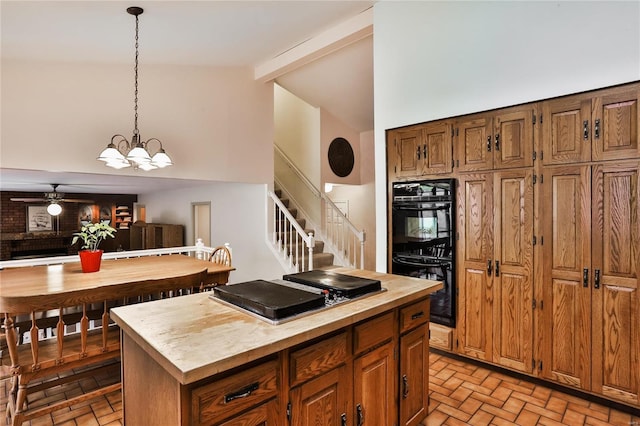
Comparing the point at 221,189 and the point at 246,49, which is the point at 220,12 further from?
the point at 221,189

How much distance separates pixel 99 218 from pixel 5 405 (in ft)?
25.8

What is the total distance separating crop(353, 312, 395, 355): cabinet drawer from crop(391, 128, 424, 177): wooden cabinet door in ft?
6.11

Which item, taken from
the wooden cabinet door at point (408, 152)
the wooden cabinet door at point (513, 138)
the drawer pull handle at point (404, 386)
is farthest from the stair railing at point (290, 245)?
the drawer pull handle at point (404, 386)

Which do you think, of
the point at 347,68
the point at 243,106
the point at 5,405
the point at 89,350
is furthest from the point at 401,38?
the point at 5,405

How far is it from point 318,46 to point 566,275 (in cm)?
367

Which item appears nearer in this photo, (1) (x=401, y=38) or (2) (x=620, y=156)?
(2) (x=620, y=156)

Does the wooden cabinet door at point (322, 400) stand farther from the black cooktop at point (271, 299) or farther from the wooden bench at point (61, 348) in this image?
the wooden bench at point (61, 348)

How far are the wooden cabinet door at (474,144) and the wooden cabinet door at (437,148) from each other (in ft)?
0.25

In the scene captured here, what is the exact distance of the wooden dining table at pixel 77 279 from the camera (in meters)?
1.93

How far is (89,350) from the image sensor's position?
218cm

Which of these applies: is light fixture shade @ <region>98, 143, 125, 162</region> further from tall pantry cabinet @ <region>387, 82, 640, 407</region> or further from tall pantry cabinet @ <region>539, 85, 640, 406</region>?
tall pantry cabinet @ <region>539, 85, 640, 406</region>

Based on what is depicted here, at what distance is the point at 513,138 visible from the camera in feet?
8.91

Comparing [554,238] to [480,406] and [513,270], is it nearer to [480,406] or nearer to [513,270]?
[513,270]

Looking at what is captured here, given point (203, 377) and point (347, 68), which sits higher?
point (347, 68)
